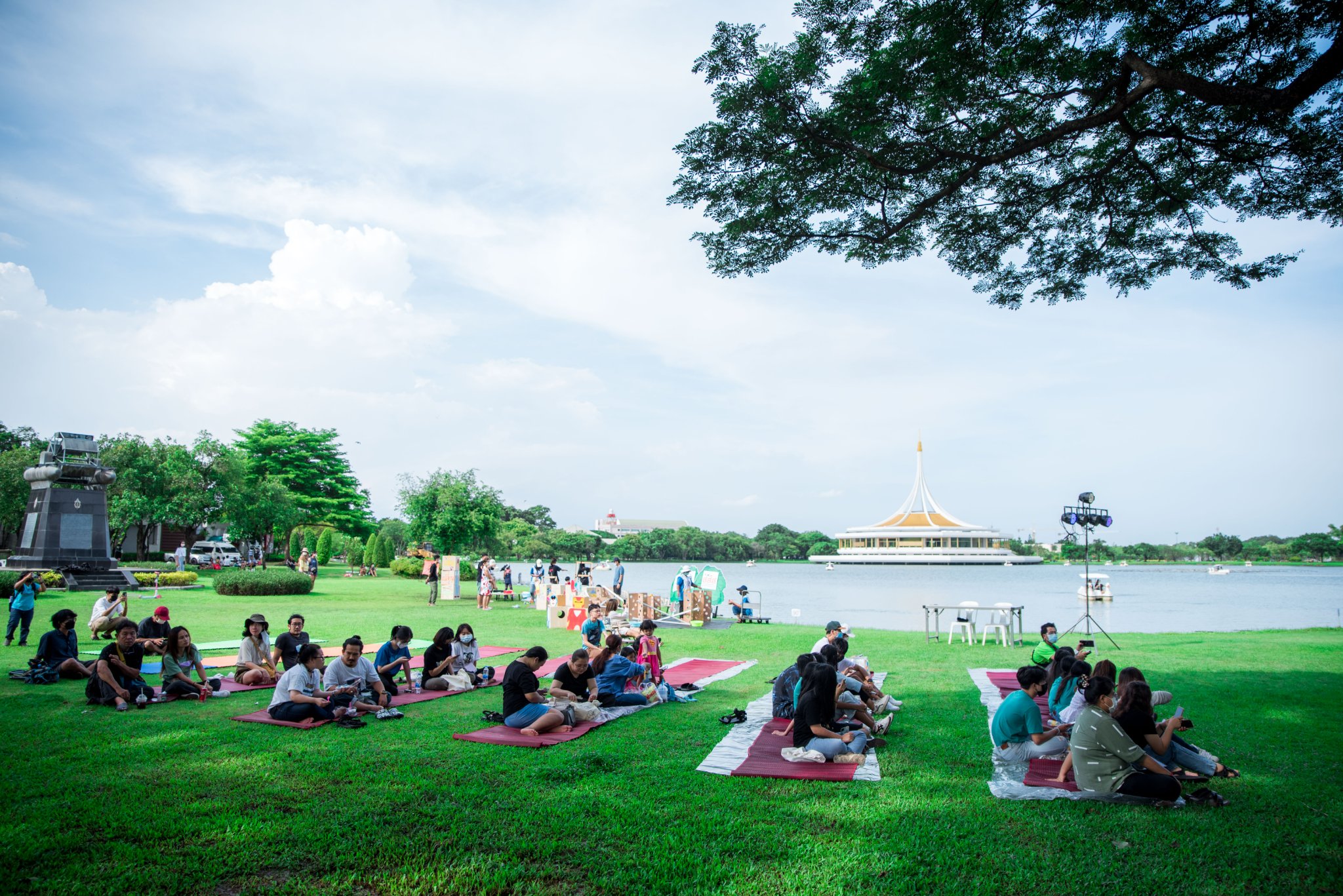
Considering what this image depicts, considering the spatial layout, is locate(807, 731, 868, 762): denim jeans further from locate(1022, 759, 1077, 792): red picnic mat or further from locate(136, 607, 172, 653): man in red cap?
locate(136, 607, 172, 653): man in red cap

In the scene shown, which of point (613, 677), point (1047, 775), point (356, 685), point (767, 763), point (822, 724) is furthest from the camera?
point (613, 677)

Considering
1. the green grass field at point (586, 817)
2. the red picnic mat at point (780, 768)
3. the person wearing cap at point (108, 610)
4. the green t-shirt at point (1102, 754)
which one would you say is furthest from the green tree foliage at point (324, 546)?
the green t-shirt at point (1102, 754)

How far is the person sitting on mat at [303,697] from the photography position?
801 centimetres

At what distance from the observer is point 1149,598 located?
4228 cm

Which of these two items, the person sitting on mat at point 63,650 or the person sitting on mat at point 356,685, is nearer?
the person sitting on mat at point 356,685

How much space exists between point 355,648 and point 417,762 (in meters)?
2.38

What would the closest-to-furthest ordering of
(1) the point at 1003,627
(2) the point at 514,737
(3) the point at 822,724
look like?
1. (3) the point at 822,724
2. (2) the point at 514,737
3. (1) the point at 1003,627

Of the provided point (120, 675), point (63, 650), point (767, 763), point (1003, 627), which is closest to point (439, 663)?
point (120, 675)

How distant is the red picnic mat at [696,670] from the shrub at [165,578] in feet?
76.1

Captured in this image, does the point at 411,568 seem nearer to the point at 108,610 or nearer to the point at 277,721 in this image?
the point at 108,610

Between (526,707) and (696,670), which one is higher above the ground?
(526,707)

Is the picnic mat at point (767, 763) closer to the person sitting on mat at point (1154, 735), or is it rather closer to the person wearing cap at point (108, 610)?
the person sitting on mat at point (1154, 735)

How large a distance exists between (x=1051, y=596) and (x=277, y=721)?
4270 cm

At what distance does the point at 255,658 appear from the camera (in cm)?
1052
